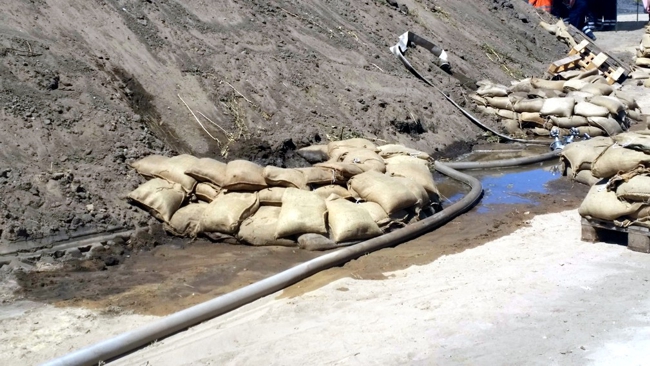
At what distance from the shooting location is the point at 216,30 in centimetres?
1256

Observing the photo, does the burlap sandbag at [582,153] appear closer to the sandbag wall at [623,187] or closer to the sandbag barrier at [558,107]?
the sandbag wall at [623,187]

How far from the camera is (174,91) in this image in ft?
35.0

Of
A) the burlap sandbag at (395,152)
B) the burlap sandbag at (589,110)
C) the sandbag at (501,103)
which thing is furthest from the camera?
the sandbag at (501,103)

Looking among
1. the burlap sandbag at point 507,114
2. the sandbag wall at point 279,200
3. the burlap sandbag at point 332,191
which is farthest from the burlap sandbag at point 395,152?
the burlap sandbag at point 507,114

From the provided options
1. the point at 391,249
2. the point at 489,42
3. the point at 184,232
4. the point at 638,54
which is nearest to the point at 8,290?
the point at 184,232

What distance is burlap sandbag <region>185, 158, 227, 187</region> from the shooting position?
8.05 m

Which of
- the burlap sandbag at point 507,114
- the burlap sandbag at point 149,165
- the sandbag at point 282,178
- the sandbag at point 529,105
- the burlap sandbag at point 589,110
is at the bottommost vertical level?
the burlap sandbag at point 149,165

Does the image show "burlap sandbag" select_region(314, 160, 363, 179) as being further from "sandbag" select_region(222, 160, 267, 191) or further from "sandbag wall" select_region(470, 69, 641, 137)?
"sandbag wall" select_region(470, 69, 641, 137)

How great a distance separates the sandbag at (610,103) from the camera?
44.0 feet

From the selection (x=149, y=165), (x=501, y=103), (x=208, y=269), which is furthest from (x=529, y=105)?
(x=208, y=269)

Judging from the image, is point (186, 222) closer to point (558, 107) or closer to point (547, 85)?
point (558, 107)

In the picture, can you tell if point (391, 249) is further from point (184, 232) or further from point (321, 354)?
point (321, 354)

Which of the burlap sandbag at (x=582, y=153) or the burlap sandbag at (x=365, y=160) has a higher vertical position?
the burlap sandbag at (x=582, y=153)

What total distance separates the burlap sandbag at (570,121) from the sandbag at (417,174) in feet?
17.2
